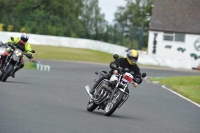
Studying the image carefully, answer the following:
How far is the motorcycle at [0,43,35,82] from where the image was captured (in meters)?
23.8

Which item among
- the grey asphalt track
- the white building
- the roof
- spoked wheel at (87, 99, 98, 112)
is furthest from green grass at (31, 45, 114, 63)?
spoked wheel at (87, 99, 98, 112)

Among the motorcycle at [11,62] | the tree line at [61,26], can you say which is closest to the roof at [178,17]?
the tree line at [61,26]

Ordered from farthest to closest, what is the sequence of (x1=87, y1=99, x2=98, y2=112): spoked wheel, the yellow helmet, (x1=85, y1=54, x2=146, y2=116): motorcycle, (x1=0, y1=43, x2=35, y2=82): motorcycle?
1. (x1=0, y1=43, x2=35, y2=82): motorcycle
2. (x1=87, y1=99, x2=98, y2=112): spoked wheel
3. the yellow helmet
4. (x1=85, y1=54, x2=146, y2=116): motorcycle

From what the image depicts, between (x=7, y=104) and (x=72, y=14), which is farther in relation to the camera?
(x=72, y=14)

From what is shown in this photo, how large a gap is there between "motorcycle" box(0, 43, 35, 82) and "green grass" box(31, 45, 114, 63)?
109ft

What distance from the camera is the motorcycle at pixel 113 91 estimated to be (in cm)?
1600

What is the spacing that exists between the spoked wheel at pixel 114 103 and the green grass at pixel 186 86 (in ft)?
29.5

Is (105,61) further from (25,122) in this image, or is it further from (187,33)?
(25,122)

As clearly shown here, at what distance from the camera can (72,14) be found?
293 feet

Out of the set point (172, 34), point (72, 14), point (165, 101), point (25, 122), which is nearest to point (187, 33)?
point (172, 34)

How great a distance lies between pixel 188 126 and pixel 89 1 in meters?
115

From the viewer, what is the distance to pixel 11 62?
24094 mm

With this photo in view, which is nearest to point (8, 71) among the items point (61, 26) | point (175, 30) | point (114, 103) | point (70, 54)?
point (114, 103)

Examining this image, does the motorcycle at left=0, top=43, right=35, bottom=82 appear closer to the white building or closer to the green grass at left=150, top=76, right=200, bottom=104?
the green grass at left=150, top=76, right=200, bottom=104
